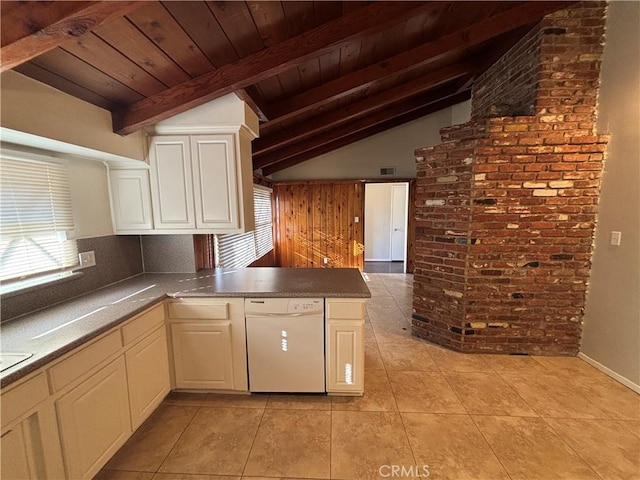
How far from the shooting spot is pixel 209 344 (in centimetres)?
205

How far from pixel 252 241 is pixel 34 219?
2.96 metres

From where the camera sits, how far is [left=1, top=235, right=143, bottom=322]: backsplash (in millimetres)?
1576

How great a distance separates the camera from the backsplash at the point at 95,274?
1.58 meters

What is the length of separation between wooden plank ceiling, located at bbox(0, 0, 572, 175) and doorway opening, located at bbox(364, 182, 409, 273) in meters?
4.36

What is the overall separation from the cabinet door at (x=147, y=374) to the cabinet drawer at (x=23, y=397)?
50cm

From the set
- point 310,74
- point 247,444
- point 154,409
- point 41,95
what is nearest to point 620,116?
point 310,74

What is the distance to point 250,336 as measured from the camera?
2.03m

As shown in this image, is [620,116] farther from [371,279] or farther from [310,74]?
[371,279]

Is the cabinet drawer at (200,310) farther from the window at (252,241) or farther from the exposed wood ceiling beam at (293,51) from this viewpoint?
the exposed wood ceiling beam at (293,51)

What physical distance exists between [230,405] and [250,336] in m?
0.55

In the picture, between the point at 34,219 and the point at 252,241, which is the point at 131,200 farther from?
the point at 252,241

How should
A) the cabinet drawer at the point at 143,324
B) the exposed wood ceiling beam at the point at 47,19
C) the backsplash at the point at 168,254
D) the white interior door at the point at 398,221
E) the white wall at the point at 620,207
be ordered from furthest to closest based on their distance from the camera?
1. the white interior door at the point at 398,221
2. the backsplash at the point at 168,254
3. the white wall at the point at 620,207
4. the cabinet drawer at the point at 143,324
5. the exposed wood ceiling beam at the point at 47,19

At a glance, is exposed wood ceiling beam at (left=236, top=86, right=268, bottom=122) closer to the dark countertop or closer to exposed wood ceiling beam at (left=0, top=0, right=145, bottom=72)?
exposed wood ceiling beam at (left=0, top=0, right=145, bottom=72)

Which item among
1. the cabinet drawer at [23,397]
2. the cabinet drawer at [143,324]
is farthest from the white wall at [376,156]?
the cabinet drawer at [23,397]
